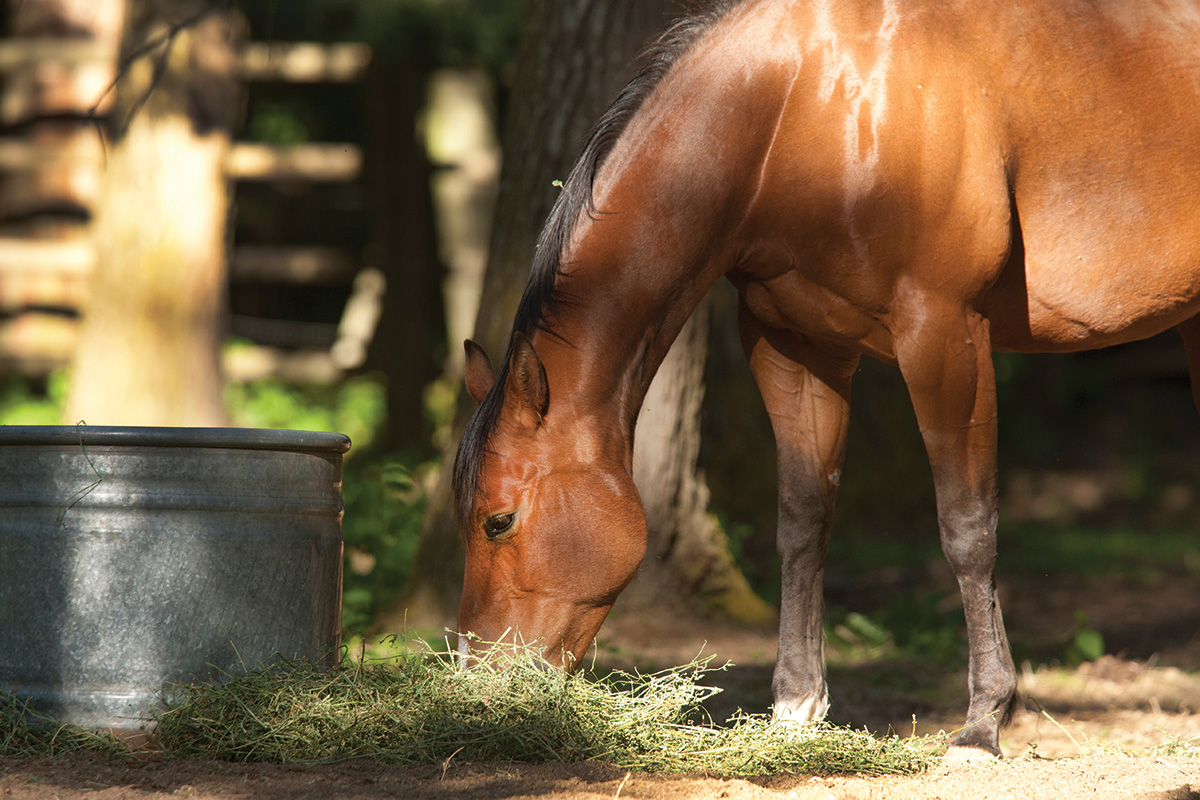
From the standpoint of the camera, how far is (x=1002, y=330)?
3156 mm

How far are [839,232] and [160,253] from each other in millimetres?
4825

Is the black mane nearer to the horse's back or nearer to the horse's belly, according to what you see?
the horse's back

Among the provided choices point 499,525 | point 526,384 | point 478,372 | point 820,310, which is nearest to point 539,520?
point 499,525

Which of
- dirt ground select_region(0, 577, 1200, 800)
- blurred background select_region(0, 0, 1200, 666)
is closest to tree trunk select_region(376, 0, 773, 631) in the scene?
blurred background select_region(0, 0, 1200, 666)

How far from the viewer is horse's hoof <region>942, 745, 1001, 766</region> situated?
2.73 metres

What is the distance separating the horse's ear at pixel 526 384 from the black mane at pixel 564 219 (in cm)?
3

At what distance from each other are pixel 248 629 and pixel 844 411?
178 cm

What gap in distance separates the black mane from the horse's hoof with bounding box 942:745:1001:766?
1.32 meters

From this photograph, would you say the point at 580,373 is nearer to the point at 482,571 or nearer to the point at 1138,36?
the point at 482,571

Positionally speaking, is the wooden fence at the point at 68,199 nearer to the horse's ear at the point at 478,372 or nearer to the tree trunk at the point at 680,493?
the tree trunk at the point at 680,493

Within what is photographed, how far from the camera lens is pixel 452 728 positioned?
2527mm

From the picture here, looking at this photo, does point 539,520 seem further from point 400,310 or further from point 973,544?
point 400,310

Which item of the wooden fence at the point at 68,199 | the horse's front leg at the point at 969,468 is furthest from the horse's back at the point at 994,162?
the wooden fence at the point at 68,199

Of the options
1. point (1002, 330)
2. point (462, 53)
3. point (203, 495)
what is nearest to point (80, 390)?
point (462, 53)
